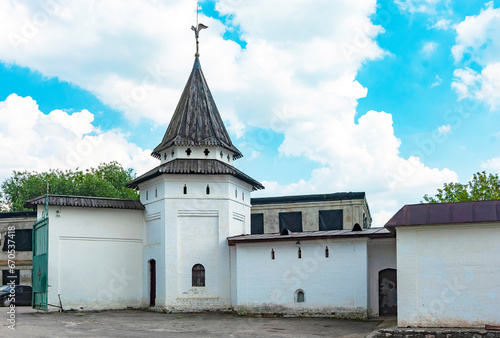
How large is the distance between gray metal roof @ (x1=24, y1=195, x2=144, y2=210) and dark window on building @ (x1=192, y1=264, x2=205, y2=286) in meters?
3.58

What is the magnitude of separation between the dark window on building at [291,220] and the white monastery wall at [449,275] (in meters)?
17.0

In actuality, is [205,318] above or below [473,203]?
below

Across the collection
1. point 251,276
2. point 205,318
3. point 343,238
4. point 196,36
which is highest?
point 196,36

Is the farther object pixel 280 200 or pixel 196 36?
pixel 280 200

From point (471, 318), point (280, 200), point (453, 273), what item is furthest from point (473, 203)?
point (280, 200)

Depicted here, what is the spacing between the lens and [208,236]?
2267cm

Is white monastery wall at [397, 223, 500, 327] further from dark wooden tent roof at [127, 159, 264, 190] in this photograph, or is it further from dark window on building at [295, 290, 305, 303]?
dark wooden tent roof at [127, 159, 264, 190]

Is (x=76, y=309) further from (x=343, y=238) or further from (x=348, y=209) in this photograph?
(x=348, y=209)

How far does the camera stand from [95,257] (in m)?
22.9

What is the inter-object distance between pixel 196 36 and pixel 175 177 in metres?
7.10

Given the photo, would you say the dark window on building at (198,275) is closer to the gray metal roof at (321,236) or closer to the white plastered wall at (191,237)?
the white plastered wall at (191,237)

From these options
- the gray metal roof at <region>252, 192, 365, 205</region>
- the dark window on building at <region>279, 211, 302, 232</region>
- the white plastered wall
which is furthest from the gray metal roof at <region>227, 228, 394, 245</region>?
the gray metal roof at <region>252, 192, 365, 205</region>

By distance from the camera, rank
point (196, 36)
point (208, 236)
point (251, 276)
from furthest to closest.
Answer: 1. point (196, 36)
2. point (208, 236)
3. point (251, 276)

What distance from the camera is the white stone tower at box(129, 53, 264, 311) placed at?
22219 mm
